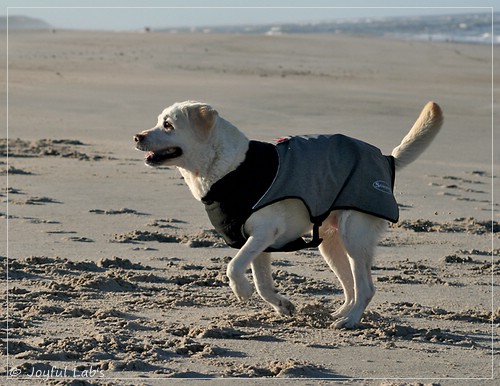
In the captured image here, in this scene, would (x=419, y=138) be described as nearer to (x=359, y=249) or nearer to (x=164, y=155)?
(x=359, y=249)

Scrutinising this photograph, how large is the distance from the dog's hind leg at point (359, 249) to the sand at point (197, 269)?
7.3 inches

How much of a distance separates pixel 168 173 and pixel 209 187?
18.7 ft

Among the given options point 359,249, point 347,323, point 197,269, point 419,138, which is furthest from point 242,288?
point 419,138

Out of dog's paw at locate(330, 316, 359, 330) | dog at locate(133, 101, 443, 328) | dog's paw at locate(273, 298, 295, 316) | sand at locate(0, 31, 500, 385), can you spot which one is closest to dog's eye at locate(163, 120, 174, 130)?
dog at locate(133, 101, 443, 328)

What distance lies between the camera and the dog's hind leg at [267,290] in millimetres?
6566

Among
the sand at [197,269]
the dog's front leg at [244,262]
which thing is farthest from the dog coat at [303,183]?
the sand at [197,269]

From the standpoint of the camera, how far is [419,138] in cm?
707

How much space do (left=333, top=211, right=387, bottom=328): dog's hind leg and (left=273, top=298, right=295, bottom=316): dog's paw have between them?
30cm

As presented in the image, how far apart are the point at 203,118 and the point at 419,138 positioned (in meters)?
1.62

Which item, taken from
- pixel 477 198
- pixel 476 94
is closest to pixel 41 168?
pixel 477 198

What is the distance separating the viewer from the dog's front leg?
246 inches

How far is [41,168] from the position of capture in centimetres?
1206

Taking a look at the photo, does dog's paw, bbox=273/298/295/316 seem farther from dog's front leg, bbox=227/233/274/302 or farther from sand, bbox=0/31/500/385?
dog's front leg, bbox=227/233/274/302

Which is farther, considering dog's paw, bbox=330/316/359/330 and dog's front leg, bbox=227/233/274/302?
dog's paw, bbox=330/316/359/330
